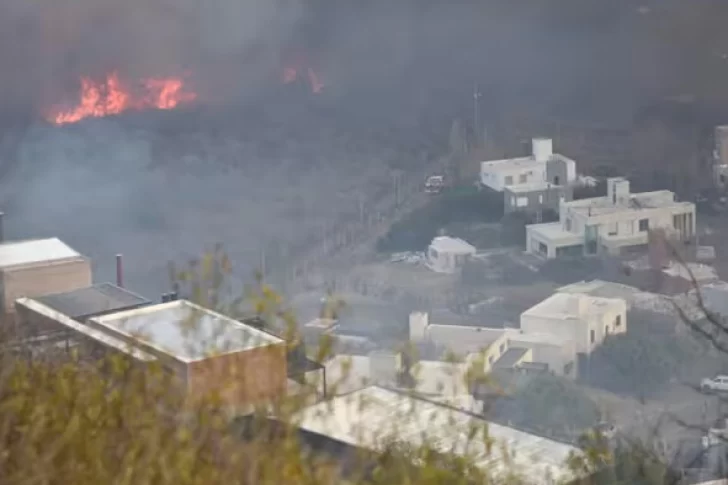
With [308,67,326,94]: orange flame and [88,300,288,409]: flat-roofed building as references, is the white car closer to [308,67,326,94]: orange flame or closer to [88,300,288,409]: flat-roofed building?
[88,300,288,409]: flat-roofed building

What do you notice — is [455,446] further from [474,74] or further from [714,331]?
[474,74]

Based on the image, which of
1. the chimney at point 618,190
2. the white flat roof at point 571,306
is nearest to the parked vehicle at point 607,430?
the white flat roof at point 571,306

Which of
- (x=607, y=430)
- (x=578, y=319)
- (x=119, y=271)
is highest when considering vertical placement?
(x=119, y=271)

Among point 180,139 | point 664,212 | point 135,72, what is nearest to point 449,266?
point 664,212

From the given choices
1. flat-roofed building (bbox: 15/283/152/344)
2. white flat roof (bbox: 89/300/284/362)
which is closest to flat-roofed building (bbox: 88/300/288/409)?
white flat roof (bbox: 89/300/284/362)

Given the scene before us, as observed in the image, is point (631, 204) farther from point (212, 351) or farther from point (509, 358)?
point (212, 351)

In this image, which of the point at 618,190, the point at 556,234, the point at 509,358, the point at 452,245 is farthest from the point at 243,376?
the point at 618,190
